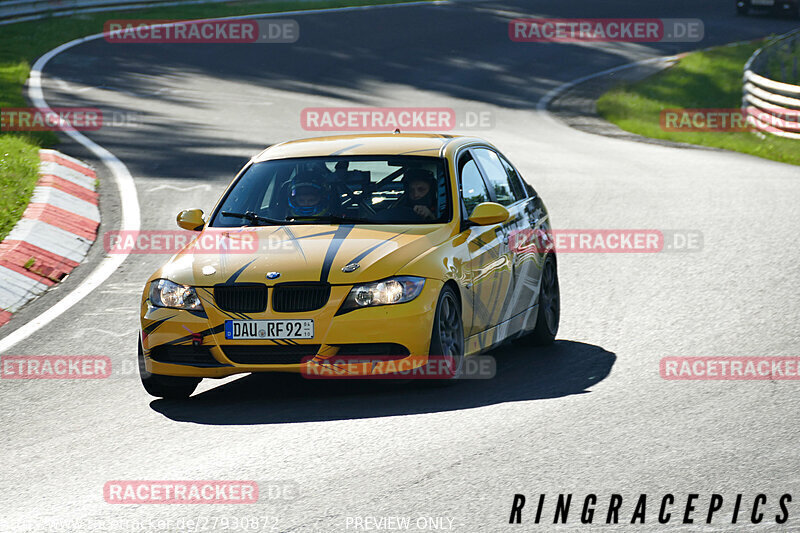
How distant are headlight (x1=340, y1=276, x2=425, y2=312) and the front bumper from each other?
3cm

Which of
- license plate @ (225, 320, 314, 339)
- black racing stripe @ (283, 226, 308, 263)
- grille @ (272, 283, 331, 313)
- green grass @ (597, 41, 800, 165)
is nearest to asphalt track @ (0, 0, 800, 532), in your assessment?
license plate @ (225, 320, 314, 339)

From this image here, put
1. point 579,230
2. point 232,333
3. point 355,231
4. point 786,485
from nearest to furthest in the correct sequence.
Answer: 1. point 786,485
2. point 232,333
3. point 355,231
4. point 579,230

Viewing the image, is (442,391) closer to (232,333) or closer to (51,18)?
(232,333)

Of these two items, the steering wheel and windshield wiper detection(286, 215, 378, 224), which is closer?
windshield wiper detection(286, 215, 378, 224)

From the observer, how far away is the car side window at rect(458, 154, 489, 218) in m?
8.63

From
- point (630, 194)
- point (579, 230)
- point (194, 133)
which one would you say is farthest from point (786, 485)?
point (194, 133)

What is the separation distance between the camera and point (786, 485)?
5578 mm

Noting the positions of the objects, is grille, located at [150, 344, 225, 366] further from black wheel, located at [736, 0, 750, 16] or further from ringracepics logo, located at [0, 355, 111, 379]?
black wheel, located at [736, 0, 750, 16]

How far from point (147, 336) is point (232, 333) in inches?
24.0

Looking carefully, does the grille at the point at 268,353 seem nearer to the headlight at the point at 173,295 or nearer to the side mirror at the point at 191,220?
the headlight at the point at 173,295

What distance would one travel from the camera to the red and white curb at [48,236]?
10609 millimetres
